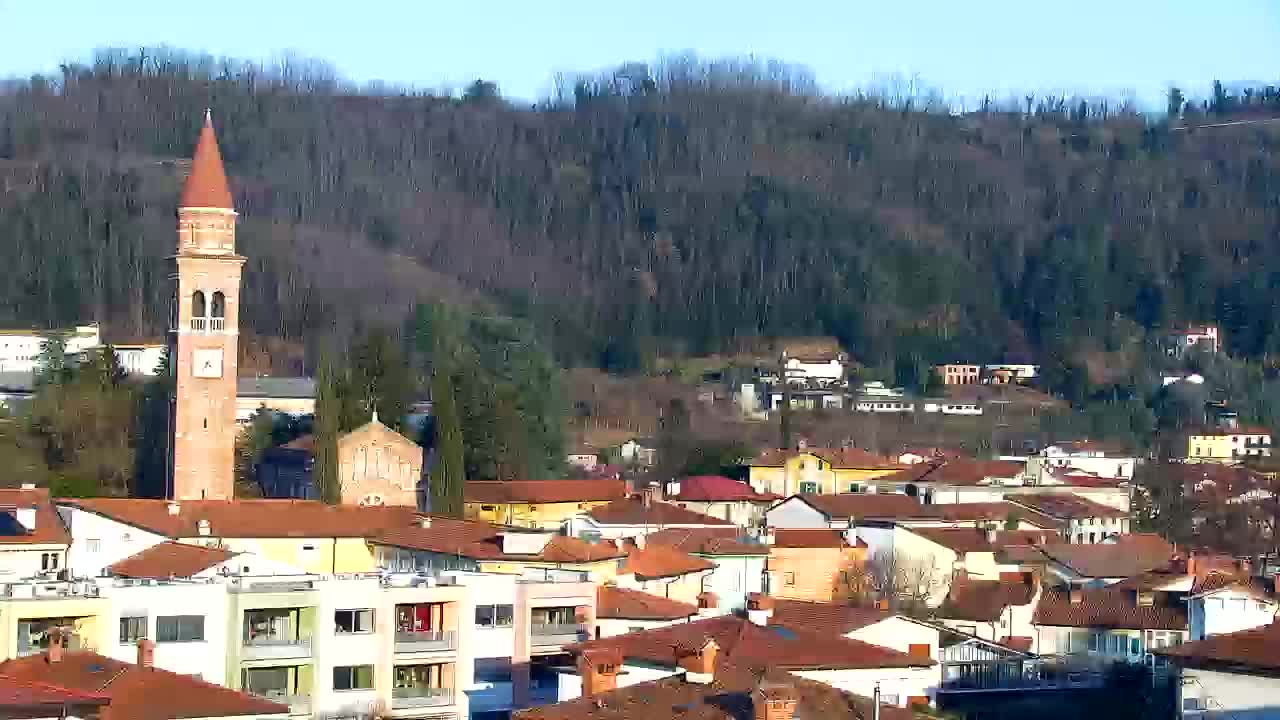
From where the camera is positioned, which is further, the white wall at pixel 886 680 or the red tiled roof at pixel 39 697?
the white wall at pixel 886 680

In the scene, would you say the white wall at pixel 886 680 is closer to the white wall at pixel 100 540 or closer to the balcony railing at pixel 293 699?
the balcony railing at pixel 293 699

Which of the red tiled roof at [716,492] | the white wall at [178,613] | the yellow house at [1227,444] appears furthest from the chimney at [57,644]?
the yellow house at [1227,444]

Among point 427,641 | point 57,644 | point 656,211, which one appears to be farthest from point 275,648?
point 656,211

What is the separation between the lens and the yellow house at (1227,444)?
261ft

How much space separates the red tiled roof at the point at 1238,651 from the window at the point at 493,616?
331 inches

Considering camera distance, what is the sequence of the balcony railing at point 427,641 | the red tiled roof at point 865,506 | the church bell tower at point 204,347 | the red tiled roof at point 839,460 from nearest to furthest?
the balcony railing at point 427,641 < the church bell tower at point 204,347 < the red tiled roof at point 865,506 < the red tiled roof at point 839,460

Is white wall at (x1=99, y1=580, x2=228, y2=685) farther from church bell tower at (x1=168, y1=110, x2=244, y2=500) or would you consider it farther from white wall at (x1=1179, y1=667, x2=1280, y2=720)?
church bell tower at (x1=168, y1=110, x2=244, y2=500)

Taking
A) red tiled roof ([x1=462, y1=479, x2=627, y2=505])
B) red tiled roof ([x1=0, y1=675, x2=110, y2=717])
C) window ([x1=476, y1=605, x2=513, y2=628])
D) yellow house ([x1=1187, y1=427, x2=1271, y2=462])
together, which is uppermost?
red tiled roof ([x1=0, y1=675, x2=110, y2=717])

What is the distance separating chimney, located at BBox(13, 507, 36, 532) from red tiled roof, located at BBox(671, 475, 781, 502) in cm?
1963

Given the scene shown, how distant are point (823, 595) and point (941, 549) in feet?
10.6

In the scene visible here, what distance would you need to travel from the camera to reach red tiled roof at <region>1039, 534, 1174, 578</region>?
43.3 m

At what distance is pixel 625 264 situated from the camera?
120 meters

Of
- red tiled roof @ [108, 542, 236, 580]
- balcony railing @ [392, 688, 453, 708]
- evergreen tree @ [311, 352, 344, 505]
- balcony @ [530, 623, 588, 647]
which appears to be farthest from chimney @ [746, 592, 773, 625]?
evergreen tree @ [311, 352, 344, 505]

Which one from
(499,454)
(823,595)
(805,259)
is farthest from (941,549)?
(805,259)
